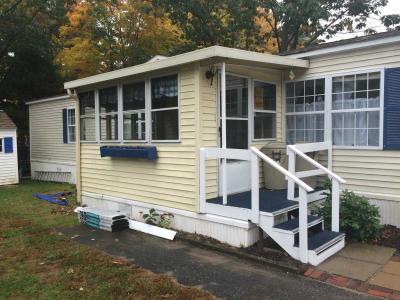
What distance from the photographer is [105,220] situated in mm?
6914

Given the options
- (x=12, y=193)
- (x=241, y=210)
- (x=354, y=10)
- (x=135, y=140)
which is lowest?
(x=12, y=193)

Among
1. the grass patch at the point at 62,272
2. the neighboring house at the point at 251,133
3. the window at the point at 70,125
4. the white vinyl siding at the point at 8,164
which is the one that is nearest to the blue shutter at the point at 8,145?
the white vinyl siding at the point at 8,164

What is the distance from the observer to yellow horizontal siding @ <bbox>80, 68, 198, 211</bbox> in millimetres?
6117

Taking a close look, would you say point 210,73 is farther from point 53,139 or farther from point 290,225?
point 53,139

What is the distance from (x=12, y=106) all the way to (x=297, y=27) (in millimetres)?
15431

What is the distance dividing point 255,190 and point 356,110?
2734mm

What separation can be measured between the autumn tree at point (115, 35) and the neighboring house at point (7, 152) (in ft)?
18.3

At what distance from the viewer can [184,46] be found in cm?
1783

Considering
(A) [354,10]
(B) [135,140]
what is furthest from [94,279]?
(A) [354,10]

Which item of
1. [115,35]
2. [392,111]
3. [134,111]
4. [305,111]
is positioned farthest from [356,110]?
[115,35]

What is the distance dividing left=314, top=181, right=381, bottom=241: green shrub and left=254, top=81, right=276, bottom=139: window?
6.67 feet

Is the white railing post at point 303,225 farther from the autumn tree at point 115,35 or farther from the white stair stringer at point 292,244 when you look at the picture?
the autumn tree at point 115,35

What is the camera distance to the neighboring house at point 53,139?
46.2ft

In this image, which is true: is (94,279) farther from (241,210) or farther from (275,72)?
(275,72)
